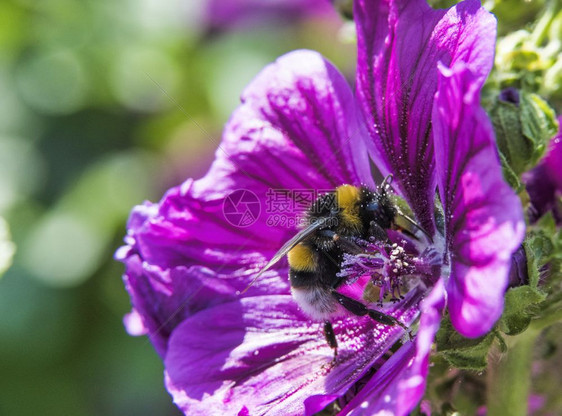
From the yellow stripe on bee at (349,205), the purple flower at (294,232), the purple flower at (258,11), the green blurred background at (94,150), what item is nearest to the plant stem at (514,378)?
the purple flower at (294,232)

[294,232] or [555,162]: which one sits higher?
[294,232]

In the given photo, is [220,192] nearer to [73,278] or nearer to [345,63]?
[73,278]

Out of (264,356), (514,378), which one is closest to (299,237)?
(264,356)

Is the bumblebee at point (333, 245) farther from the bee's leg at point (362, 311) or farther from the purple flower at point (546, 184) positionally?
the purple flower at point (546, 184)

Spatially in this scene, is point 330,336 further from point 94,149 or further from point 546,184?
point 94,149

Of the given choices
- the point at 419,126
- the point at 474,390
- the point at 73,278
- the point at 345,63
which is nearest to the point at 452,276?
the point at 419,126
